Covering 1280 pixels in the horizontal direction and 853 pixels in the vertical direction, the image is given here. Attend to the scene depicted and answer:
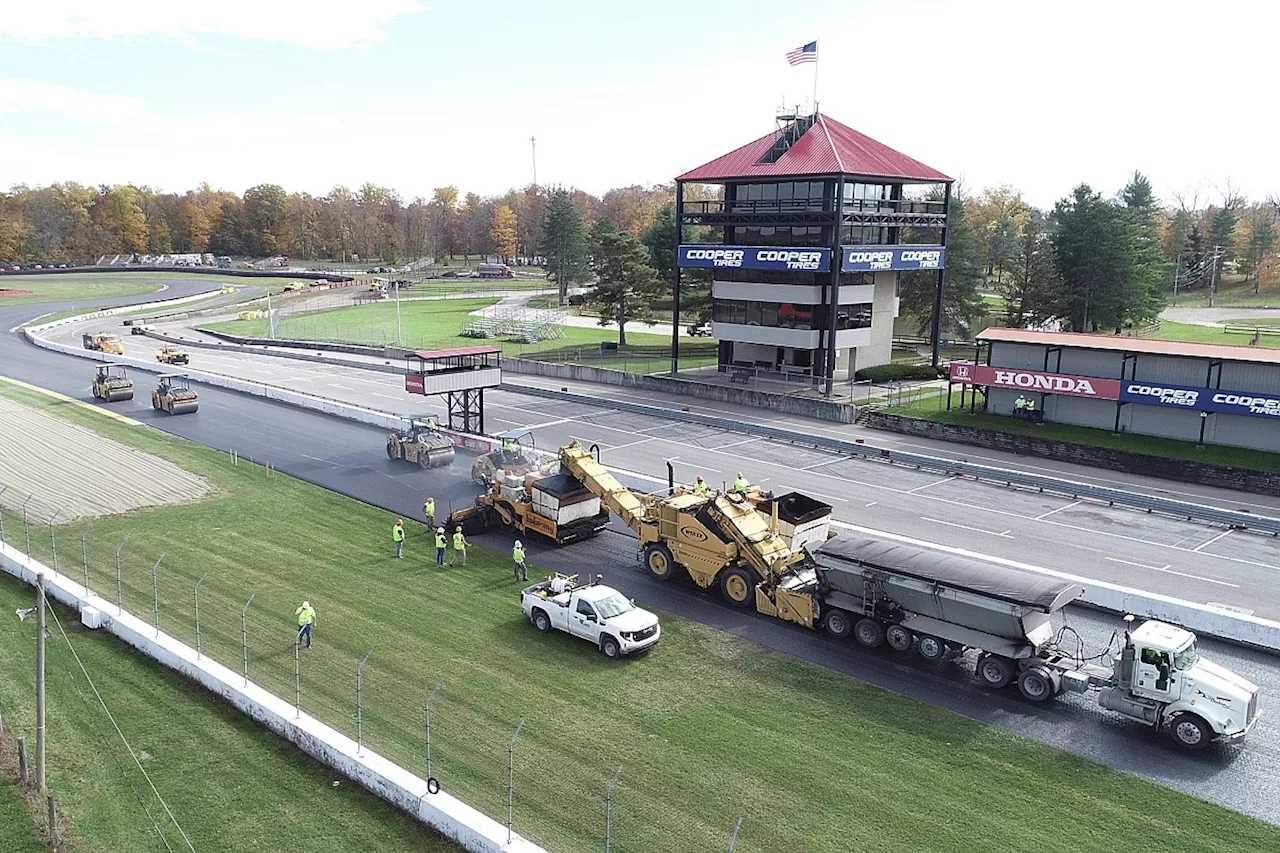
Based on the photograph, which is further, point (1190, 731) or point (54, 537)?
point (54, 537)

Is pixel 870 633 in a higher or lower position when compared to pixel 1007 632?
lower

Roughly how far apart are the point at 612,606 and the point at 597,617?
520mm

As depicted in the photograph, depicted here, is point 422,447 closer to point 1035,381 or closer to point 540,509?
point 540,509

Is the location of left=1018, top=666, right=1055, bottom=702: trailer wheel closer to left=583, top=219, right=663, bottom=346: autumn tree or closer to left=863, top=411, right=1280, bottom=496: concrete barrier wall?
left=863, top=411, right=1280, bottom=496: concrete barrier wall

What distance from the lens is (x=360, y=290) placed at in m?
139

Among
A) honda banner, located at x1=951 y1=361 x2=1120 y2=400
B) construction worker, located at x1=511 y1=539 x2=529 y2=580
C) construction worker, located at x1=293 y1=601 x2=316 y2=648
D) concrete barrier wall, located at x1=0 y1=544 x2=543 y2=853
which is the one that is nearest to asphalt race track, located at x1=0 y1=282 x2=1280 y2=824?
construction worker, located at x1=511 y1=539 x2=529 y2=580

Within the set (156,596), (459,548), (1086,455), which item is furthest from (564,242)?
(156,596)

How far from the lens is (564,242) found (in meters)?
123

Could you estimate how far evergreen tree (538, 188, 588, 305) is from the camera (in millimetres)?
121562

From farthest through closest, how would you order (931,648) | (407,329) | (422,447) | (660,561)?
(407,329) < (422,447) < (660,561) < (931,648)

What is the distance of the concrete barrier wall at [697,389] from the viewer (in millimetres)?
54812

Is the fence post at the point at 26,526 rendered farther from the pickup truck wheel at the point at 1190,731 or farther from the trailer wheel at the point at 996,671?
the pickup truck wheel at the point at 1190,731

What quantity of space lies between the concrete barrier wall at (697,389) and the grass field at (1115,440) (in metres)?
3.84

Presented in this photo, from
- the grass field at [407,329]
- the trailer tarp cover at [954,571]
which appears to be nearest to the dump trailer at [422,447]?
the trailer tarp cover at [954,571]
